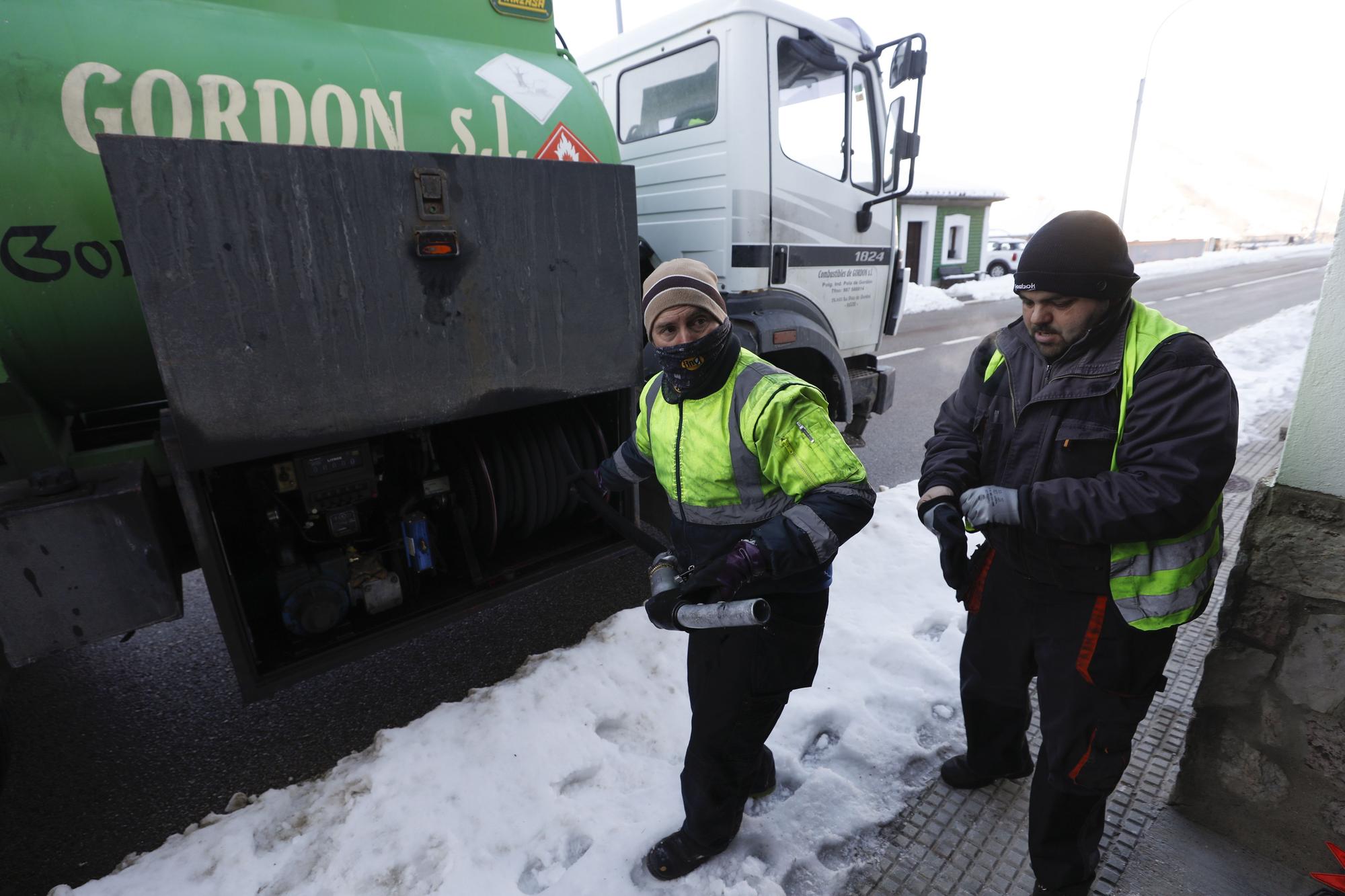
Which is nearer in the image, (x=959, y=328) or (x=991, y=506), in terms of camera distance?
(x=991, y=506)

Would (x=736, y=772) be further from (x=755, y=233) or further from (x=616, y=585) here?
(x=755, y=233)

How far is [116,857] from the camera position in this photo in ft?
7.36

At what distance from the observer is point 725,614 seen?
1.54 m

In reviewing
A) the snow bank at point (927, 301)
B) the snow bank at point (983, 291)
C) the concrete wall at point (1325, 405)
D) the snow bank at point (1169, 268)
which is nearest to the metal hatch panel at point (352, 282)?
the concrete wall at point (1325, 405)

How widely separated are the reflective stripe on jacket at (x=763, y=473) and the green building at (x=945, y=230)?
71.4ft

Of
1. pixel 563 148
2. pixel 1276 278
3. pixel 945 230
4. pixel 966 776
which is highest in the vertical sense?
pixel 563 148

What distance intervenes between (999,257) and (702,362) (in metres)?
28.8

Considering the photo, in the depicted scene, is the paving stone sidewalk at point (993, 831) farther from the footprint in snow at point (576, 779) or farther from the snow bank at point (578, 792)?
the footprint in snow at point (576, 779)

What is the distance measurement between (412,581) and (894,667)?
2055 millimetres

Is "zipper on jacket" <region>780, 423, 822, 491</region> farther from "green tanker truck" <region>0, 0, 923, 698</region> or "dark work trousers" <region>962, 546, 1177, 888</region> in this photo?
"green tanker truck" <region>0, 0, 923, 698</region>

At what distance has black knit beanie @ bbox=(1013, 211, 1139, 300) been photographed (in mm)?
1582

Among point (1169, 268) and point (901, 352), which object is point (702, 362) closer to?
point (901, 352)

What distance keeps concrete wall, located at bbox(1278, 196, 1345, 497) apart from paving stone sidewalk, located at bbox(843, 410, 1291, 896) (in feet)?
3.37

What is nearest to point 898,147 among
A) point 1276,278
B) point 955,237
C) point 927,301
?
point 927,301
